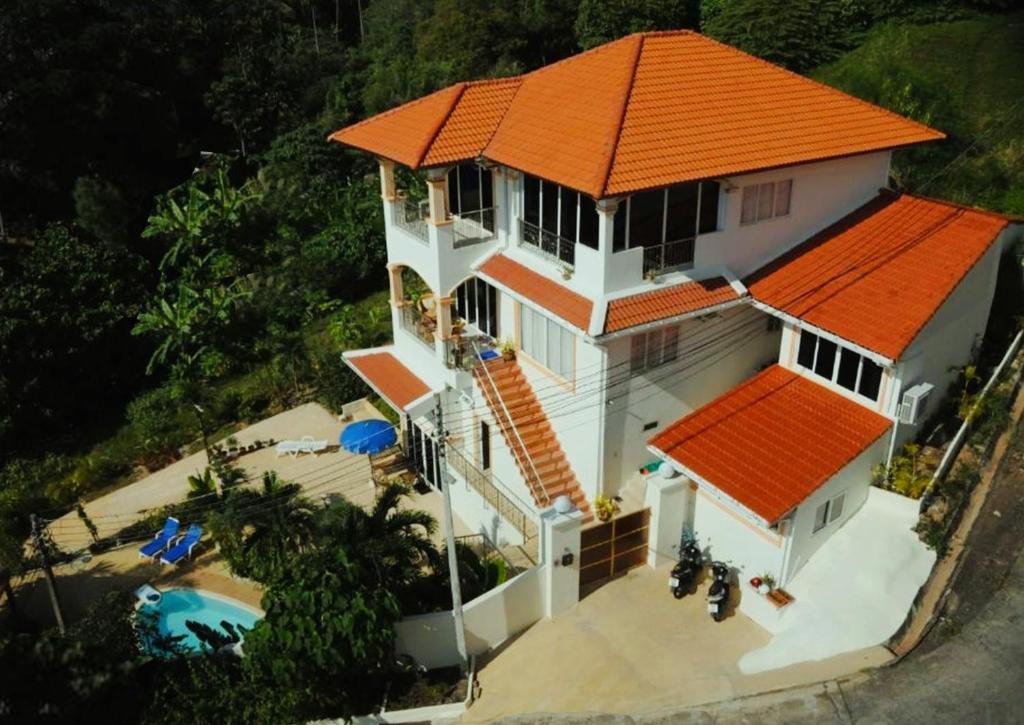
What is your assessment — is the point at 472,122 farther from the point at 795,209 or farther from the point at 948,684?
the point at 948,684

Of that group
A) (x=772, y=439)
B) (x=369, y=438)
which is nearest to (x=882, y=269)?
(x=772, y=439)

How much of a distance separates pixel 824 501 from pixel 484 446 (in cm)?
892

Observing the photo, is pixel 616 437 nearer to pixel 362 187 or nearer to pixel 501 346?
pixel 501 346

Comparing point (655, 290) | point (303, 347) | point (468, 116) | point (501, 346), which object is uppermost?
point (468, 116)

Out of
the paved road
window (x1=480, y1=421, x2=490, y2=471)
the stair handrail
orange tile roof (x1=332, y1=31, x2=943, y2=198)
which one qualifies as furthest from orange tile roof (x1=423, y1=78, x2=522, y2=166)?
the paved road

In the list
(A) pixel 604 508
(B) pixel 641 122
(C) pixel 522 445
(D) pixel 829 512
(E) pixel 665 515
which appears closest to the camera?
(D) pixel 829 512

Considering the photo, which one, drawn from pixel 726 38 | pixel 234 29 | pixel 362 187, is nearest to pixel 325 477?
pixel 362 187

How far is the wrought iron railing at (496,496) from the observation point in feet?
68.2

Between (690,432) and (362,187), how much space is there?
29880mm

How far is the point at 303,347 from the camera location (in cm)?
3359

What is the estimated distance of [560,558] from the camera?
1889 cm

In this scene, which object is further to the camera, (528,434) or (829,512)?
(528,434)

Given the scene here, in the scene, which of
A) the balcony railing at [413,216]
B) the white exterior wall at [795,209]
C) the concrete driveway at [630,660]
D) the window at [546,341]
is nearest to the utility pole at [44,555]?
the concrete driveway at [630,660]

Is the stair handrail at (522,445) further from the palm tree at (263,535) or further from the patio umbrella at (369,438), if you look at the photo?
the palm tree at (263,535)
